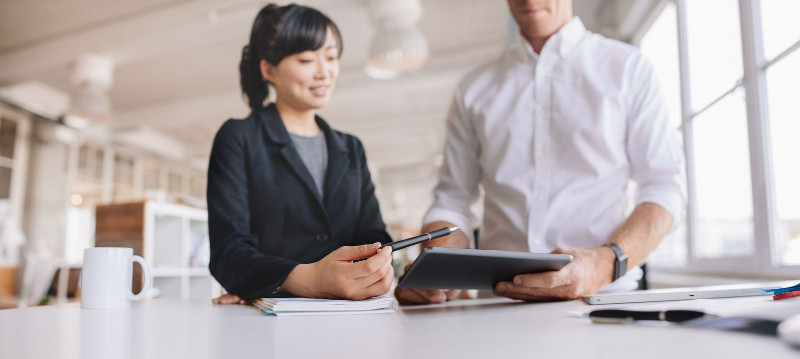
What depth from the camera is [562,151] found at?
148cm

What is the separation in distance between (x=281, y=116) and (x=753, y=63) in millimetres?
1853

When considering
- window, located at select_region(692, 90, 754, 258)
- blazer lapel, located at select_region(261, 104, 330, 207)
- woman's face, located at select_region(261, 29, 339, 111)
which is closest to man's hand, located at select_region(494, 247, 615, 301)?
blazer lapel, located at select_region(261, 104, 330, 207)

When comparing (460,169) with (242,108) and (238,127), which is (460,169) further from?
(242,108)

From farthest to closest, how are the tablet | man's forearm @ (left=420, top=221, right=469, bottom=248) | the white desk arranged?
1. man's forearm @ (left=420, top=221, right=469, bottom=248)
2. the tablet
3. the white desk

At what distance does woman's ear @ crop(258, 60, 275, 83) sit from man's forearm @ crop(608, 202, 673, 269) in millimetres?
826

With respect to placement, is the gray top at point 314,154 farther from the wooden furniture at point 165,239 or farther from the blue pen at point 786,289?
the wooden furniture at point 165,239

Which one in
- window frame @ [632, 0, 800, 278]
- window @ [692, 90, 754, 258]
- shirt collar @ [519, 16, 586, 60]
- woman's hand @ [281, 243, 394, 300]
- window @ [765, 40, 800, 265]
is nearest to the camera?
woman's hand @ [281, 243, 394, 300]

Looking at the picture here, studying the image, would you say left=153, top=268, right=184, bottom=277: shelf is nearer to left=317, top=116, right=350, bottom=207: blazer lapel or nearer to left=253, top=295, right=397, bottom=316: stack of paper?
left=317, top=116, right=350, bottom=207: blazer lapel

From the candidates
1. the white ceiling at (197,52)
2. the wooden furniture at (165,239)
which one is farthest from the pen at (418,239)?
the wooden furniture at (165,239)

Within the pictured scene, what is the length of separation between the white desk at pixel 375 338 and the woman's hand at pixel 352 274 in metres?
0.09

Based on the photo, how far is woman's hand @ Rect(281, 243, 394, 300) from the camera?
2.92 feet

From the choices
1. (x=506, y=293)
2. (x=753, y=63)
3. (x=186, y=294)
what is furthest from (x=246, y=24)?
(x=506, y=293)

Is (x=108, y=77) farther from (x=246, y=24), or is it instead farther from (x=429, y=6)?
(x=429, y=6)

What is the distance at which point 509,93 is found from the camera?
5.21 ft
